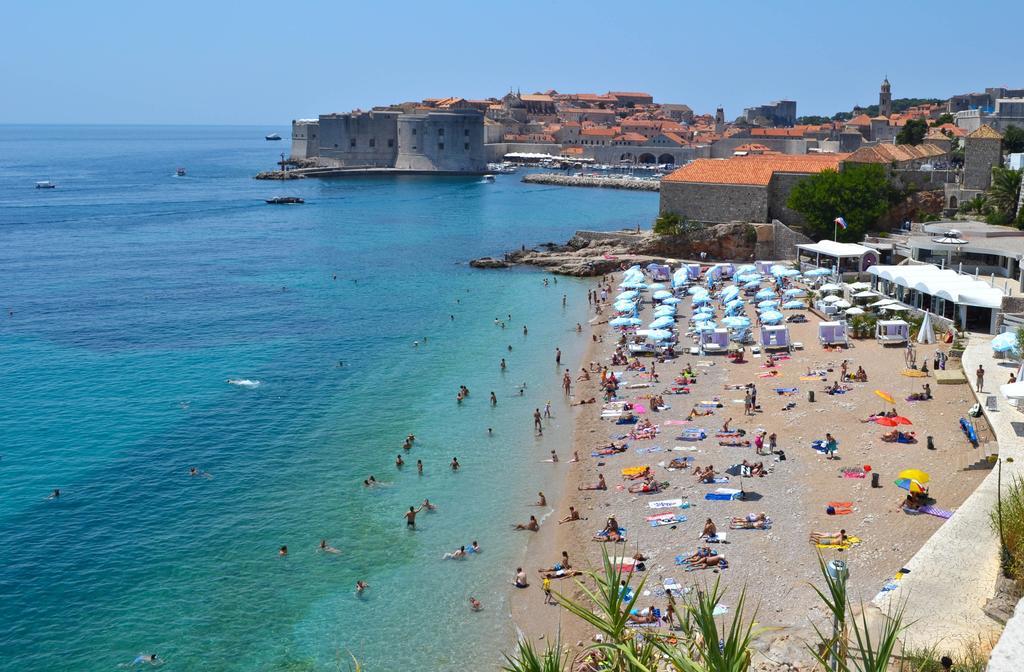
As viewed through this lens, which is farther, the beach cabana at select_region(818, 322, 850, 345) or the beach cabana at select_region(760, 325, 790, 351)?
the beach cabana at select_region(760, 325, 790, 351)

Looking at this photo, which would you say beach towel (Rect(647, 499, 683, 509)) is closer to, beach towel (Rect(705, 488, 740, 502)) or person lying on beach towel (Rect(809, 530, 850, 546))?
beach towel (Rect(705, 488, 740, 502))

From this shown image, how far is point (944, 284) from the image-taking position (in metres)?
22.6

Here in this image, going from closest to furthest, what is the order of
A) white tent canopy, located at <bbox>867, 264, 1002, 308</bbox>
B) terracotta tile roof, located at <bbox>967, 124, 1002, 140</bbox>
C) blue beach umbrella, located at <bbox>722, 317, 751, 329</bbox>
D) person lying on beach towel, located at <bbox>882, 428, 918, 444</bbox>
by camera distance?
person lying on beach towel, located at <bbox>882, 428, 918, 444</bbox>
white tent canopy, located at <bbox>867, 264, 1002, 308</bbox>
blue beach umbrella, located at <bbox>722, 317, 751, 329</bbox>
terracotta tile roof, located at <bbox>967, 124, 1002, 140</bbox>

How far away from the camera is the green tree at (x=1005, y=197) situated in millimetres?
30453

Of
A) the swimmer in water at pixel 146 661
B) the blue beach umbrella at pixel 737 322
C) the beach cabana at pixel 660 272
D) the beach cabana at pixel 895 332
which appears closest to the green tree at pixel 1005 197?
the beach cabana at pixel 660 272

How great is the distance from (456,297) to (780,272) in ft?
36.6

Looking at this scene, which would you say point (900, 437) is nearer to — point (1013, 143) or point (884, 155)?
point (884, 155)

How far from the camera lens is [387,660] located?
11.5 m

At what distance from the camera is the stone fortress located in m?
90.2

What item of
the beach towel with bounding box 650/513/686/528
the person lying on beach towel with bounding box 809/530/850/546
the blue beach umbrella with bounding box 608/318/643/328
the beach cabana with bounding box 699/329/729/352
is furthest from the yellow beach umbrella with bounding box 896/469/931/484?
the blue beach umbrella with bounding box 608/318/643/328

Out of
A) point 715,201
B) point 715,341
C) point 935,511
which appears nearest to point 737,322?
point 715,341

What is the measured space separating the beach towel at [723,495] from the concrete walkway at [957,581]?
3.52 meters

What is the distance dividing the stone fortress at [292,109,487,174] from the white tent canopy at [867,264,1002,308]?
225 ft

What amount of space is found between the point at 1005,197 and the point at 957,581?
24.2 meters
